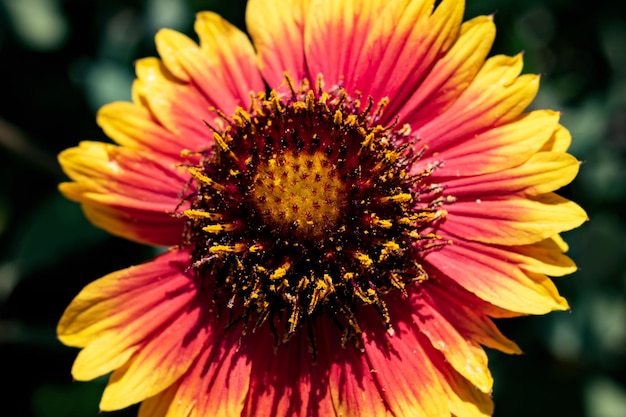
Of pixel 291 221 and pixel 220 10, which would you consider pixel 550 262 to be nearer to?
pixel 291 221

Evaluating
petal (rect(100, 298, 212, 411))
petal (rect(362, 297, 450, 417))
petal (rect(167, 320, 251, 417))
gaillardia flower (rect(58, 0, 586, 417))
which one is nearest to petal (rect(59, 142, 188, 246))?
gaillardia flower (rect(58, 0, 586, 417))

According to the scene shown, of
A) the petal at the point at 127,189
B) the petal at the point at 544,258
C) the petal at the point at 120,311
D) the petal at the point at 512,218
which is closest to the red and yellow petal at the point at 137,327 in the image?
the petal at the point at 120,311

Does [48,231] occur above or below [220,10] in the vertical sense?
below

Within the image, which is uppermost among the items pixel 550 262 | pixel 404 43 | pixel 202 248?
pixel 404 43

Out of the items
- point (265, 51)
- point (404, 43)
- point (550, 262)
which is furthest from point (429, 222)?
point (265, 51)

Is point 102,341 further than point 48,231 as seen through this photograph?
No

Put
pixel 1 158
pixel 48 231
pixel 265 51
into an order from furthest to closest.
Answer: pixel 1 158 → pixel 48 231 → pixel 265 51

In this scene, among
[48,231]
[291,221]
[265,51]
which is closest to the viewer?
[291,221]
